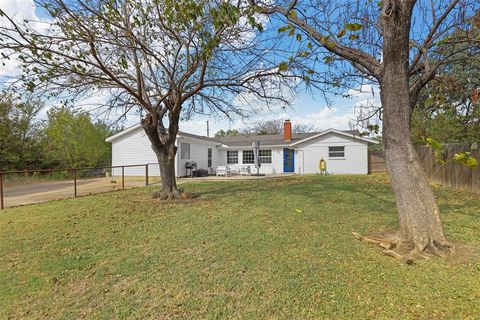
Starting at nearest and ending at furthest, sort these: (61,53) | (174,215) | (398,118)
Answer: (398,118)
(61,53)
(174,215)

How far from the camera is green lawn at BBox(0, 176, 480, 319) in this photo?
2.54 m

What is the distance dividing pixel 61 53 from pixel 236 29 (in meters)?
4.03

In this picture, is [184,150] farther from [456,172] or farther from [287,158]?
[456,172]

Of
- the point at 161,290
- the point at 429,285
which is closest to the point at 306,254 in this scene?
the point at 429,285

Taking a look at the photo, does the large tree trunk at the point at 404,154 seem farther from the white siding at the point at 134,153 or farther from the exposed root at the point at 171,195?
the white siding at the point at 134,153

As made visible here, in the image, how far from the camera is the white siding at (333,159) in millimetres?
19109

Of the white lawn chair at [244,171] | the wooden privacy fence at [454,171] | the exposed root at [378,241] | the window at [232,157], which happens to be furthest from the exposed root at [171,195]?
the window at [232,157]

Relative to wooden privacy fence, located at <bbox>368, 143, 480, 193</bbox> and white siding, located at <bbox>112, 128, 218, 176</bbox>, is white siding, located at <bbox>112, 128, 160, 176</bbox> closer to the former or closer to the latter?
white siding, located at <bbox>112, 128, 218, 176</bbox>

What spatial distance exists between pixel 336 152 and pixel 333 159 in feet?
1.83

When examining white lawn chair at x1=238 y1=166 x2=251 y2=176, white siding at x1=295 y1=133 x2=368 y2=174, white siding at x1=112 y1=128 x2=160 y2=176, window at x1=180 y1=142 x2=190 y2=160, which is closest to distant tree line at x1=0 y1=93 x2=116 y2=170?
white siding at x1=112 y1=128 x2=160 y2=176

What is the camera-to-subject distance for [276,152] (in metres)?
21.8

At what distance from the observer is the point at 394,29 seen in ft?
12.4

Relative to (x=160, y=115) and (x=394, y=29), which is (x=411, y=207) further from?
(x=160, y=115)

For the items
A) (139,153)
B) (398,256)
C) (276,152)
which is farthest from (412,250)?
(139,153)
